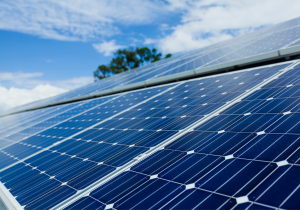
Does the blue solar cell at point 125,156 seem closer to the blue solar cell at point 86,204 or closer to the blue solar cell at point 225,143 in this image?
the blue solar cell at point 86,204

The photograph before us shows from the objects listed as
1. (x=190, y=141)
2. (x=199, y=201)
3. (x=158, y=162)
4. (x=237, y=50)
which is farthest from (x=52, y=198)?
(x=237, y=50)

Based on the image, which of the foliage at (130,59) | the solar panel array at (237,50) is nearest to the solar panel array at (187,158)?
the solar panel array at (237,50)

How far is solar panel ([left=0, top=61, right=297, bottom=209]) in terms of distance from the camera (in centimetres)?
444

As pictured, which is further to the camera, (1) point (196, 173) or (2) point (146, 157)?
(2) point (146, 157)

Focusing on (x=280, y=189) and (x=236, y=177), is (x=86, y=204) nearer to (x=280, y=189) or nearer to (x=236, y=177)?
(x=236, y=177)

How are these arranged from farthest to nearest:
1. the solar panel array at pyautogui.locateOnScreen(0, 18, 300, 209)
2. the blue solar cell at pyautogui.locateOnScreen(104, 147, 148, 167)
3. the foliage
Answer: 1. the foliage
2. the blue solar cell at pyautogui.locateOnScreen(104, 147, 148, 167)
3. the solar panel array at pyautogui.locateOnScreen(0, 18, 300, 209)

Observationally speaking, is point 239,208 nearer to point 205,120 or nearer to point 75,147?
point 205,120

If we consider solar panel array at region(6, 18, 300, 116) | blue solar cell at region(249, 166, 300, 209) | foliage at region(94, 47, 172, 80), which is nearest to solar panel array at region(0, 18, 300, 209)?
blue solar cell at region(249, 166, 300, 209)

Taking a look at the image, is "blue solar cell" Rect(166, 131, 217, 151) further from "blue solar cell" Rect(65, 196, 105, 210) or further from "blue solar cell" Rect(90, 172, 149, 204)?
"blue solar cell" Rect(65, 196, 105, 210)

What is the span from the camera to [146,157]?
597 centimetres

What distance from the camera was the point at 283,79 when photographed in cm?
794

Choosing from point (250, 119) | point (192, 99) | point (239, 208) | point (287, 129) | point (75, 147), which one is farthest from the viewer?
point (192, 99)

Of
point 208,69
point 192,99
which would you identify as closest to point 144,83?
point 208,69

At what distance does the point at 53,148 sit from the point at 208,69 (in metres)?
9.09
